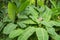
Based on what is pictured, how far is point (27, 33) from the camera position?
2.21 meters

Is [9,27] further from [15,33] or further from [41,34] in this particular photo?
[41,34]

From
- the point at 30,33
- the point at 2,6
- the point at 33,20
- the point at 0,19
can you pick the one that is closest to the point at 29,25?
the point at 33,20

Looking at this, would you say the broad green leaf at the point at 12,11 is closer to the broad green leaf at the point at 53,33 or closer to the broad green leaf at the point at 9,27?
the broad green leaf at the point at 9,27

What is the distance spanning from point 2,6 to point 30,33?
106cm

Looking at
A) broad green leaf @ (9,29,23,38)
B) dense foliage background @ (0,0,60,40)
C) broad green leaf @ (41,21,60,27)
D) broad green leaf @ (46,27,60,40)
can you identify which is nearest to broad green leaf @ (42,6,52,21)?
dense foliage background @ (0,0,60,40)

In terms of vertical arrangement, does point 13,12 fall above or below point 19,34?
above

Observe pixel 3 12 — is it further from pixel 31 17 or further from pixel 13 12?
pixel 31 17

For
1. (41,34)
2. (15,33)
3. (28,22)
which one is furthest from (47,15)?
(15,33)

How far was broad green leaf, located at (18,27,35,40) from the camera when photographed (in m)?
2.18

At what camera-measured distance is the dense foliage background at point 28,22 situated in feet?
7.33

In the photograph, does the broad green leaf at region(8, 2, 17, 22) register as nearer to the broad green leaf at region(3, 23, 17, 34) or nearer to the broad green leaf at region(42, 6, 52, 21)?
the broad green leaf at region(3, 23, 17, 34)

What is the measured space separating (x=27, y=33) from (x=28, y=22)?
0.74 ft

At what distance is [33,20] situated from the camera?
7.95ft

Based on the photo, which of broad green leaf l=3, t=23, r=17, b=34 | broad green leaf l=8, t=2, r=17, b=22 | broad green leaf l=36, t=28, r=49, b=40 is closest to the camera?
broad green leaf l=36, t=28, r=49, b=40
